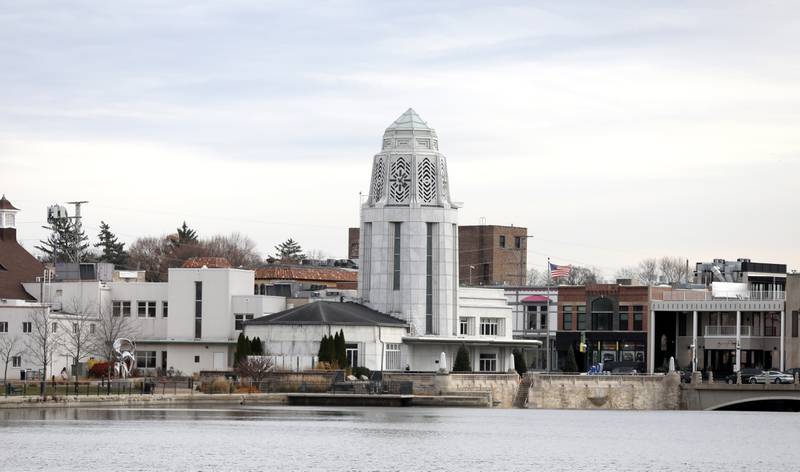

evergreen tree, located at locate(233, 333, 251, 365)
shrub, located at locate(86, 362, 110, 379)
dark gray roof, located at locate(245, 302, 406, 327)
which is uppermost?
dark gray roof, located at locate(245, 302, 406, 327)

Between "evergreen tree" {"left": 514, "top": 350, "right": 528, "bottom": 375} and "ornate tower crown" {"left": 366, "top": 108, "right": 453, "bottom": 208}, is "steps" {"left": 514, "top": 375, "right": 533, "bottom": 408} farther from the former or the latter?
"ornate tower crown" {"left": 366, "top": 108, "right": 453, "bottom": 208}

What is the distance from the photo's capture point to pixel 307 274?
183125 millimetres

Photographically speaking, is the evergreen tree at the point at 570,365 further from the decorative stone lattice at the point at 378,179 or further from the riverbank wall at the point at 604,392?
the decorative stone lattice at the point at 378,179

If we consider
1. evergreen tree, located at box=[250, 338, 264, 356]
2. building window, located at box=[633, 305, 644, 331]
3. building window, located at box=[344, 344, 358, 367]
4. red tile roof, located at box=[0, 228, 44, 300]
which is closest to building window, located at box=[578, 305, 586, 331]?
building window, located at box=[633, 305, 644, 331]

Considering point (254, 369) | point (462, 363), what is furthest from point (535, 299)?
point (254, 369)

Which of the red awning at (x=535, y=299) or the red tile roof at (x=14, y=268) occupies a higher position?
the red tile roof at (x=14, y=268)

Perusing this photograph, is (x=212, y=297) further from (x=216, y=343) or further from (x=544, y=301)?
(x=544, y=301)

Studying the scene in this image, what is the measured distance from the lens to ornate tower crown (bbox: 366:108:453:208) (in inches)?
5591

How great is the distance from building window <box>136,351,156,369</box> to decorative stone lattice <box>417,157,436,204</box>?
23892 mm

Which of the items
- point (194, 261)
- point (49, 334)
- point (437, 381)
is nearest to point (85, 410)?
point (49, 334)

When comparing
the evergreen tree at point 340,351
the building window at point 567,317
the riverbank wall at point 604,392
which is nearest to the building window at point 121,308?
the evergreen tree at point 340,351

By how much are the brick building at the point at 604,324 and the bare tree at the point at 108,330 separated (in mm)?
42358

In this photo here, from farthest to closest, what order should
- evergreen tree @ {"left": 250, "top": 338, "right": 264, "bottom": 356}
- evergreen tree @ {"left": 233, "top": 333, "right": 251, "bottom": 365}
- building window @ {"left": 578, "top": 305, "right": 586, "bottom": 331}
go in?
building window @ {"left": 578, "top": 305, "right": 586, "bottom": 331} → evergreen tree @ {"left": 250, "top": 338, "right": 264, "bottom": 356} → evergreen tree @ {"left": 233, "top": 333, "right": 251, "bottom": 365}

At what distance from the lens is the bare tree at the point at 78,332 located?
5113 inches
